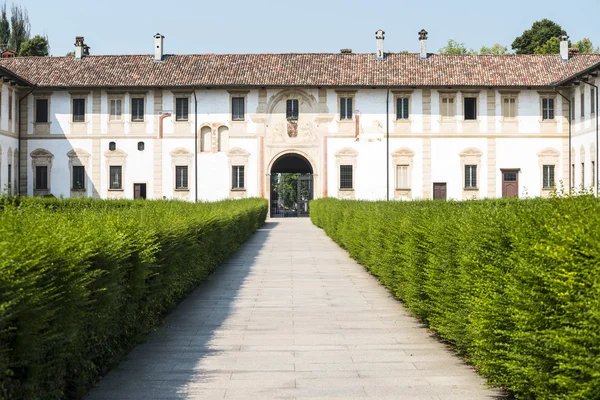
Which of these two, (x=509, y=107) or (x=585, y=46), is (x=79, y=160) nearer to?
(x=509, y=107)

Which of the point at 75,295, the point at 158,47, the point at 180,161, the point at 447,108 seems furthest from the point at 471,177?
the point at 75,295

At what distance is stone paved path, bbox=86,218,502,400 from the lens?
20.5 feet

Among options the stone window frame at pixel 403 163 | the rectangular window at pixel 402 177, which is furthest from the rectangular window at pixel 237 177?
the rectangular window at pixel 402 177

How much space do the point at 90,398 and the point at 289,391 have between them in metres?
1.63

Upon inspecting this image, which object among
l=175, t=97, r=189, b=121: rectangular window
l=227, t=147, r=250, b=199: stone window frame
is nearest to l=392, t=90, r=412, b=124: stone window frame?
l=227, t=147, r=250, b=199: stone window frame

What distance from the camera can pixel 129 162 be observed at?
40.1 meters

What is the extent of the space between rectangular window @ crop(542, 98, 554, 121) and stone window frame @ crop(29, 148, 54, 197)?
Answer: 26.6m

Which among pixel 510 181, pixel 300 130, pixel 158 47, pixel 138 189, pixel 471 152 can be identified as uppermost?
pixel 158 47

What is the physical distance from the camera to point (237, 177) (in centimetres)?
4028

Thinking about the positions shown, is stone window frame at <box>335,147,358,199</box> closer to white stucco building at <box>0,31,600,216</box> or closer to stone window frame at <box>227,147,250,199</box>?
white stucco building at <box>0,31,600,216</box>

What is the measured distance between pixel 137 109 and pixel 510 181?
67.6 feet

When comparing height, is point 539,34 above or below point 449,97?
above

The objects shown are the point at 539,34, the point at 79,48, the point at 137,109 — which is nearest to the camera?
the point at 137,109

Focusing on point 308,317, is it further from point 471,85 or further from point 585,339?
point 471,85
